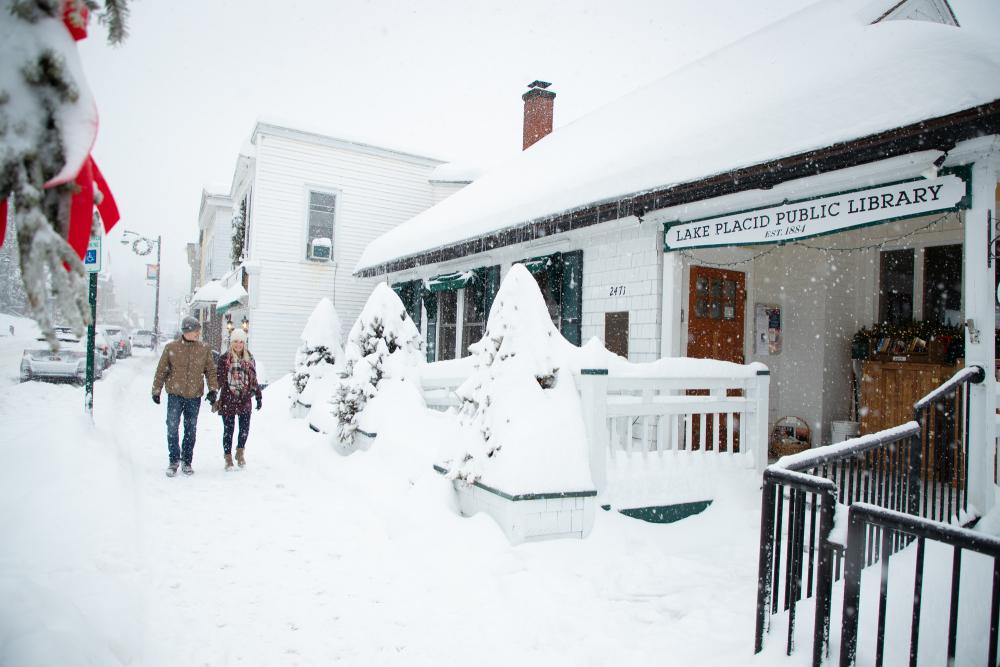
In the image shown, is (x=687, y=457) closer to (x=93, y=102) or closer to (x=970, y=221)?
(x=970, y=221)

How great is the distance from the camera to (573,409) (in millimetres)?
5000

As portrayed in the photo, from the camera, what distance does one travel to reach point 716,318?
27.4 feet

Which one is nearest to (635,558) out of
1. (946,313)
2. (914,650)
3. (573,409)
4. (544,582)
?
(544,582)

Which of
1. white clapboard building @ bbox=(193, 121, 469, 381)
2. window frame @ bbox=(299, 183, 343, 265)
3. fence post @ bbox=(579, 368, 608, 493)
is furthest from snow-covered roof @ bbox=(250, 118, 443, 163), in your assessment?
fence post @ bbox=(579, 368, 608, 493)

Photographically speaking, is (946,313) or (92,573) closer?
(92,573)

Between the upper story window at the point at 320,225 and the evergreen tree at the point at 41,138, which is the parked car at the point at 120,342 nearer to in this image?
the upper story window at the point at 320,225

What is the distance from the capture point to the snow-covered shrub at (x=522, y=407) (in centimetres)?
472

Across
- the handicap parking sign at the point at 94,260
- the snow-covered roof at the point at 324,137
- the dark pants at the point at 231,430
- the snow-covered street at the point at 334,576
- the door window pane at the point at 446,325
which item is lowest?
the snow-covered street at the point at 334,576

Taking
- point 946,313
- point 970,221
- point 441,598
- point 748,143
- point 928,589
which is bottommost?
point 441,598

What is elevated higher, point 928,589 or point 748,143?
point 748,143

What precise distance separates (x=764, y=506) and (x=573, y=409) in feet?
6.92

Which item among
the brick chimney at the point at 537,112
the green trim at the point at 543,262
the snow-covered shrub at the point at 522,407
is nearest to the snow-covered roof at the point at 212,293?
the brick chimney at the point at 537,112

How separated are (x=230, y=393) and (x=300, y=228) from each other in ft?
34.0

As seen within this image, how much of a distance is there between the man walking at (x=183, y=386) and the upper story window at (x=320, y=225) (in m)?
10.2
